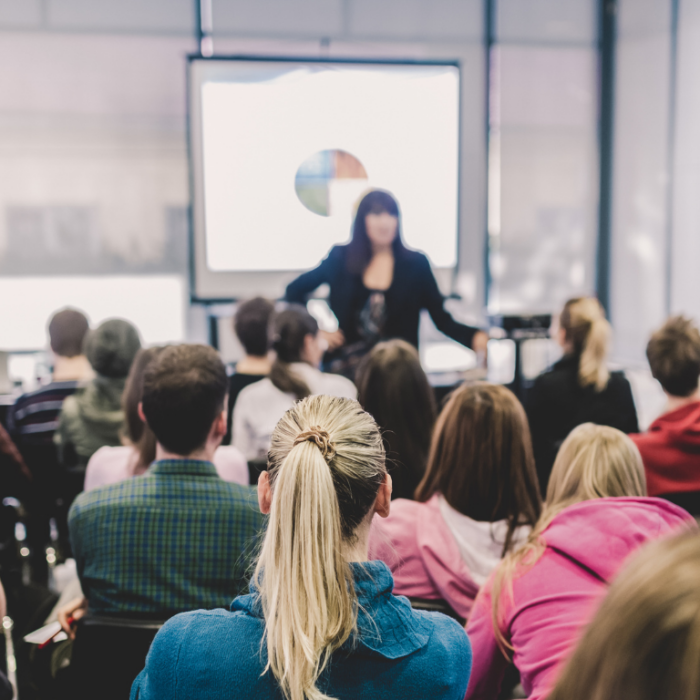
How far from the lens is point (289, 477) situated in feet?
2.89

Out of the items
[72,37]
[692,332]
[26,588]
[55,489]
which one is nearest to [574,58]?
Answer: [72,37]

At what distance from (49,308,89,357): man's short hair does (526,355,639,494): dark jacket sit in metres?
1.81

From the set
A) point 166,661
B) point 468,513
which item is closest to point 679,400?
point 468,513

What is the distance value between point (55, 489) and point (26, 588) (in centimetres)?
60

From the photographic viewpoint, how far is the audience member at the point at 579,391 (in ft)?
8.70

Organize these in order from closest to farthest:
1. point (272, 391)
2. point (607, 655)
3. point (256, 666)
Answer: point (607, 655) < point (256, 666) < point (272, 391)

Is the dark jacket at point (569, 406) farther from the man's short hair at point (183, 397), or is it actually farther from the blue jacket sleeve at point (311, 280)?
the man's short hair at point (183, 397)

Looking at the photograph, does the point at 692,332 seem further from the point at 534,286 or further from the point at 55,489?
the point at 534,286

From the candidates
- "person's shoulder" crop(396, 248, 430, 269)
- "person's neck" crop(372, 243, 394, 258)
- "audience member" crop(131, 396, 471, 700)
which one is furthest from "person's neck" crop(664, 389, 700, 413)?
"audience member" crop(131, 396, 471, 700)

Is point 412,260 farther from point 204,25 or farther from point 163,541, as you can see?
point 204,25

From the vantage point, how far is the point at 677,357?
223cm

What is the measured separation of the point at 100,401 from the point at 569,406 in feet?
5.49

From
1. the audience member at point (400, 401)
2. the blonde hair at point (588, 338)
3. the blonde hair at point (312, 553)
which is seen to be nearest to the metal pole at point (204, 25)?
the blonde hair at point (588, 338)

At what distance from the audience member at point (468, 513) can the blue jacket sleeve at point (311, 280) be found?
1770 millimetres
